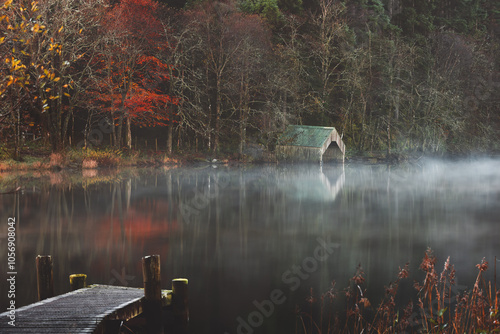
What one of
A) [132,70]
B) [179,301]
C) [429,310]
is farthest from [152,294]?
[132,70]

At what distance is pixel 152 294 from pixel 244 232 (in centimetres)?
1006

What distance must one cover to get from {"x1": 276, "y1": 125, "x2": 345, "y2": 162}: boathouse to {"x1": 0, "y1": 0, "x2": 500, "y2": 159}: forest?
117 cm

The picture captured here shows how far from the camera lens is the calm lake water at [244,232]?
1274cm

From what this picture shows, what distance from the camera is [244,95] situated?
43.5m

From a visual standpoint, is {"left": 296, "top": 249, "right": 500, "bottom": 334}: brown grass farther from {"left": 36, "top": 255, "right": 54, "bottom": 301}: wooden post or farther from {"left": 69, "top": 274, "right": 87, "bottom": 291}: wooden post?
{"left": 36, "top": 255, "right": 54, "bottom": 301}: wooden post

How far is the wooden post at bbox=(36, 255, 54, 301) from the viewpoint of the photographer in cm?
974

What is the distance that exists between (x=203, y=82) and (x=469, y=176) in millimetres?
20161

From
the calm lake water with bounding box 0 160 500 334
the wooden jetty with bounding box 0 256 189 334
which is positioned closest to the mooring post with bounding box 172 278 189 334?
the wooden jetty with bounding box 0 256 189 334

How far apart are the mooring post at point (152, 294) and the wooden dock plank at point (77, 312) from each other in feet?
0.44

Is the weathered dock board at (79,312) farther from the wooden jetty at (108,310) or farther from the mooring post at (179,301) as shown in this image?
the mooring post at (179,301)

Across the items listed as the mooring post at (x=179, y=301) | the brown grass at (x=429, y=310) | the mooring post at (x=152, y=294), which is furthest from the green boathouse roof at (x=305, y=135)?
the mooring post at (x=152, y=294)

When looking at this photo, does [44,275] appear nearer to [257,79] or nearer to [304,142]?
[304,142]

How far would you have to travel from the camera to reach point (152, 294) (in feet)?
30.4

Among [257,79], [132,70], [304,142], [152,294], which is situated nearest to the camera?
[152,294]
